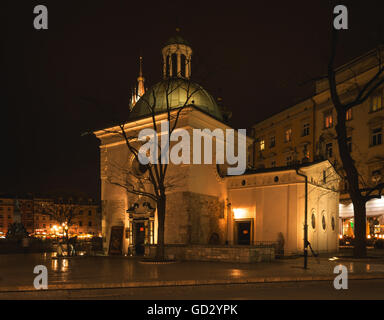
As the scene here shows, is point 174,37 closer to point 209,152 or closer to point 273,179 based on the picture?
point 209,152

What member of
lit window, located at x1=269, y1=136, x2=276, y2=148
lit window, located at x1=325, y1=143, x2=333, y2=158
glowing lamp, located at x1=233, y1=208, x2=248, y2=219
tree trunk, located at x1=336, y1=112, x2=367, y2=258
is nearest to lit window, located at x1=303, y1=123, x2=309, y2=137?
lit window, located at x1=325, y1=143, x2=333, y2=158

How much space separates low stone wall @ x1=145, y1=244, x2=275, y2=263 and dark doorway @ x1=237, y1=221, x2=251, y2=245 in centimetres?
528

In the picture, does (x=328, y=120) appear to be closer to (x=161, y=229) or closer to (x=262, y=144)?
(x=262, y=144)

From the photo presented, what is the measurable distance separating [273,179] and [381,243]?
13.1 m

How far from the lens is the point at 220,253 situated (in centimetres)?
2053

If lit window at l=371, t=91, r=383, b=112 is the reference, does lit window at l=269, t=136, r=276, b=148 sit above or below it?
below

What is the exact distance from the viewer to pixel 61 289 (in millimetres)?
12062

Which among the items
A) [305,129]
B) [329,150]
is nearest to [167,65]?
[329,150]

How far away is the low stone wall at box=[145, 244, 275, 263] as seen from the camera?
19703mm

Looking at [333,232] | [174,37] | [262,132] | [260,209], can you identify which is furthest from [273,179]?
[262,132]

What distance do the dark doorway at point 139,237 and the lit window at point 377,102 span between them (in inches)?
968

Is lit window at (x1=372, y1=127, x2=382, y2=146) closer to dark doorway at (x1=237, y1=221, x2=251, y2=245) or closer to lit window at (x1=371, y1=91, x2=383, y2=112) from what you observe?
lit window at (x1=371, y1=91, x2=383, y2=112)

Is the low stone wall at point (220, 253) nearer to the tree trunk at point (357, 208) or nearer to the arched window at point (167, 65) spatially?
the tree trunk at point (357, 208)

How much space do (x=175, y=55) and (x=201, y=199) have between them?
1119 centimetres
